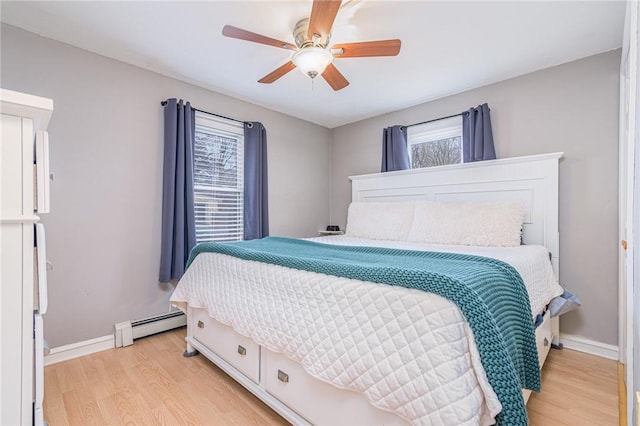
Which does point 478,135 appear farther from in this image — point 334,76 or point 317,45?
point 317,45

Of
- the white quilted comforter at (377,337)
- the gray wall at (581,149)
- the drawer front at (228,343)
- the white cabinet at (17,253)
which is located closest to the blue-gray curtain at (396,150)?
the gray wall at (581,149)

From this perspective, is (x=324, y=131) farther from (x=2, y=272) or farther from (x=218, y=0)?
(x=2, y=272)

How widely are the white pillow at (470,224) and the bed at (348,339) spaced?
30cm

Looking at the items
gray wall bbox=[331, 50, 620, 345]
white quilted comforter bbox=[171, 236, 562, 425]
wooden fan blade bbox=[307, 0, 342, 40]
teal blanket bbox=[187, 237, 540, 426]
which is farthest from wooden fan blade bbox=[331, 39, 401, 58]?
gray wall bbox=[331, 50, 620, 345]

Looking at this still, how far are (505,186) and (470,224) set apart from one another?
1.86 feet

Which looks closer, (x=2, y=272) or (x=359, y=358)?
(x=2, y=272)

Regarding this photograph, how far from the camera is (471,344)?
905 mm

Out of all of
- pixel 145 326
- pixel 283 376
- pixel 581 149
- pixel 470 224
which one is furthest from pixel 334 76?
pixel 145 326

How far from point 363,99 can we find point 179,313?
2.90 metres

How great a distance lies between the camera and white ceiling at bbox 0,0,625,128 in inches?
71.3

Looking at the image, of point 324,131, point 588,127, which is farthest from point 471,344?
point 324,131

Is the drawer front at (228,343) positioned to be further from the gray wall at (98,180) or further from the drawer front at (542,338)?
the drawer front at (542,338)

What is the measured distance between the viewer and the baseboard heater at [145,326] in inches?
92.0

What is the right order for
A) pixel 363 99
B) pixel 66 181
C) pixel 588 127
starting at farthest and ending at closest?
pixel 363 99, pixel 588 127, pixel 66 181
